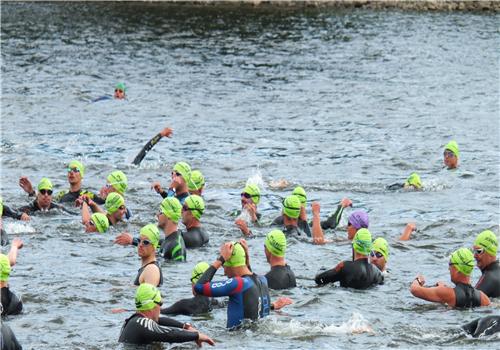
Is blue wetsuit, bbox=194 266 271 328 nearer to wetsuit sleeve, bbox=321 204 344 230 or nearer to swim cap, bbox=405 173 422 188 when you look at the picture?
wetsuit sleeve, bbox=321 204 344 230

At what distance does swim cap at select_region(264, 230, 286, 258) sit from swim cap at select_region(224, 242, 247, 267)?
63.6 inches

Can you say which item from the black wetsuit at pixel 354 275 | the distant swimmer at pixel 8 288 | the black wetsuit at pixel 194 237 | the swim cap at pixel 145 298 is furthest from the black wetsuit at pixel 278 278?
the distant swimmer at pixel 8 288

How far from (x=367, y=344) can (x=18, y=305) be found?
19.4 feet

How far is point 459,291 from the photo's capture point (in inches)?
715

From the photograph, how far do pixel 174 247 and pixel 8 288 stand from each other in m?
3.78

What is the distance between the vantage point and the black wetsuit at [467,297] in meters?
18.1

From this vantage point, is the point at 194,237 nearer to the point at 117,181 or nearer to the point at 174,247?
the point at 174,247

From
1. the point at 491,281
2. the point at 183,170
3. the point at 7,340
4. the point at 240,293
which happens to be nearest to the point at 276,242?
the point at 240,293

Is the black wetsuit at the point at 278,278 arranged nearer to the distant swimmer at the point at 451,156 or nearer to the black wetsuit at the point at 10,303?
the black wetsuit at the point at 10,303

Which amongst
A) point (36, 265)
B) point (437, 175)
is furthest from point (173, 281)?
point (437, 175)

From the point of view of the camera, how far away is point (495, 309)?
18234 mm

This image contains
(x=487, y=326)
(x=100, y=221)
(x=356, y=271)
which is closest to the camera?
(x=487, y=326)

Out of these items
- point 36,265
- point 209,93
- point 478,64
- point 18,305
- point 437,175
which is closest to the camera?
point 18,305

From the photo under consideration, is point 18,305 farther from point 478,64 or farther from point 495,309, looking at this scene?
point 478,64
